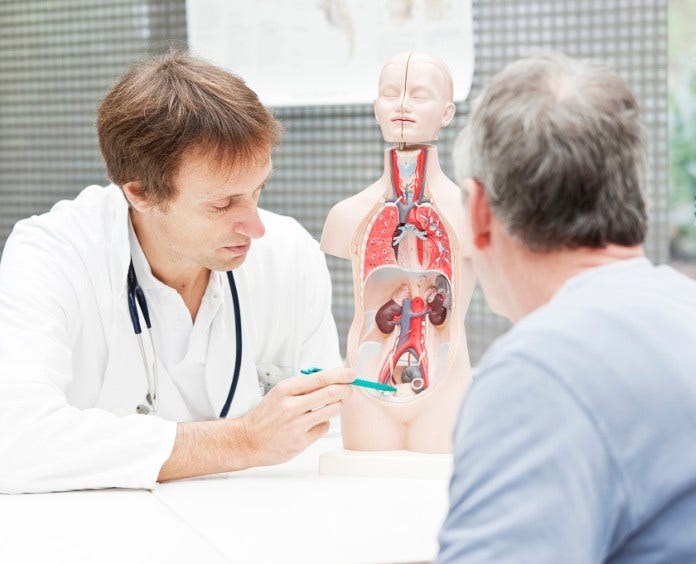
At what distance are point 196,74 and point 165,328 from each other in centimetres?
50

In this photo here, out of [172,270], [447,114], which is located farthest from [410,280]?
[172,270]

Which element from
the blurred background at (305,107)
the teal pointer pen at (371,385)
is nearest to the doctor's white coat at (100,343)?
the teal pointer pen at (371,385)

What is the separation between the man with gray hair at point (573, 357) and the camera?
0.82m

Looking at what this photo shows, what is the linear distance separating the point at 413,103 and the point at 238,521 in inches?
30.8

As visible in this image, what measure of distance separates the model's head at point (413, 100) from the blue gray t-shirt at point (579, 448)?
→ 954mm

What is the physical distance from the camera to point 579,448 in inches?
32.3

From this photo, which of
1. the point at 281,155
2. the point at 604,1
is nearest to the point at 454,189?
the point at 604,1

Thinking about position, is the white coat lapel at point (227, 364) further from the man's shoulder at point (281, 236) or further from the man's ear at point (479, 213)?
the man's ear at point (479, 213)

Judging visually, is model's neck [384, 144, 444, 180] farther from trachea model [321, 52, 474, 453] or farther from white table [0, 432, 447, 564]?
white table [0, 432, 447, 564]

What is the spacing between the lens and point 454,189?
1.80 metres

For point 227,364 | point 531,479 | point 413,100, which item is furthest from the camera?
point 227,364

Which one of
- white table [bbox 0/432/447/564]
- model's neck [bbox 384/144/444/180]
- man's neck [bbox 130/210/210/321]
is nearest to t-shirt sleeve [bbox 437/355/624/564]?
white table [bbox 0/432/447/564]

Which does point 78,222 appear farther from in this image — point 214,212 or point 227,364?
point 227,364

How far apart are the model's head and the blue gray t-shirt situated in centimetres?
95
